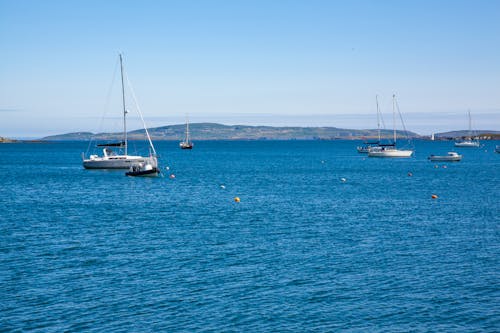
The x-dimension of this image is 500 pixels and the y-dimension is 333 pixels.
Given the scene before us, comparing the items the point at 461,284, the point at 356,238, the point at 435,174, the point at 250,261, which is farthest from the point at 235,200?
the point at 435,174

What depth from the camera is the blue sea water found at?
1003 inches

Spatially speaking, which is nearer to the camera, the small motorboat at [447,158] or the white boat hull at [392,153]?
the small motorboat at [447,158]

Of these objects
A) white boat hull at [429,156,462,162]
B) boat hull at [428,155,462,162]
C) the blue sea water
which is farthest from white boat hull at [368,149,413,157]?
the blue sea water

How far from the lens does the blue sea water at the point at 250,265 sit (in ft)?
83.6

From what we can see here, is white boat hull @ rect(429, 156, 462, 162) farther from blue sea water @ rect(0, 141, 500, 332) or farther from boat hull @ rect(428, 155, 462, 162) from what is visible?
blue sea water @ rect(0, 141, 500, 332)

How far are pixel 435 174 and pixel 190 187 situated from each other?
45156 millimetres

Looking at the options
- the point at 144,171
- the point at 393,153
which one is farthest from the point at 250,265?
the point at 393,153

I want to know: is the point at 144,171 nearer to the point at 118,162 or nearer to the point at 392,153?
the point at 118,162

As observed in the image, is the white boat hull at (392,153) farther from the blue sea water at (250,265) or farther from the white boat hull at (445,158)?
the blue sea water at (250,265)

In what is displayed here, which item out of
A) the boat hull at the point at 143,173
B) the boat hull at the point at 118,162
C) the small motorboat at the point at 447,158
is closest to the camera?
the boat hull at the point at 143,173

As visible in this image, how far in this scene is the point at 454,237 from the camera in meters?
41.8

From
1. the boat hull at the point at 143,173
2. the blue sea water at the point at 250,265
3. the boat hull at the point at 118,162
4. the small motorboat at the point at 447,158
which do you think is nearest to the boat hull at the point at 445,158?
the small motorboat at the point at 447,158

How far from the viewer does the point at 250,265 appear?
33.8 meters

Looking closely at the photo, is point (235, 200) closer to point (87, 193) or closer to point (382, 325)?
point (87, 193)
